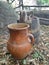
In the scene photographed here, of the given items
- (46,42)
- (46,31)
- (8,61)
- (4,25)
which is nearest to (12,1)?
(4,25)

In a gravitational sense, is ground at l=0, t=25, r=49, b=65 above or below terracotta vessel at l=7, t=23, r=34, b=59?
below

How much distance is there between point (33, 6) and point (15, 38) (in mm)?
2716

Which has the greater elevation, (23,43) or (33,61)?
(23,43)

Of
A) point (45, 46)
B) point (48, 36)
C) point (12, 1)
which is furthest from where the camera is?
point (12, 1)

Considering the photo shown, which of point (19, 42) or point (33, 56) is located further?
point (33, 56)

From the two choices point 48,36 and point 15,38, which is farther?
point 48,36

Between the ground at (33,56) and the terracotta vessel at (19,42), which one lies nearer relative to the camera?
the terracotta vessel at (19,42)

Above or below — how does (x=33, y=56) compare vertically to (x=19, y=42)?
below

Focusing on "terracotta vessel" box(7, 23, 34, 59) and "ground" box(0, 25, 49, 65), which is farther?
"ground" box(0, 25, 49, 65)

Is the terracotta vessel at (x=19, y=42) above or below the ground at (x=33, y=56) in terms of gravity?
above

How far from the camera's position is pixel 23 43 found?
1.92 metres

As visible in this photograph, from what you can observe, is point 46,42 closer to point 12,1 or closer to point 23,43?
point 23,43

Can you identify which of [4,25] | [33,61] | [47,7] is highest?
[47,7]

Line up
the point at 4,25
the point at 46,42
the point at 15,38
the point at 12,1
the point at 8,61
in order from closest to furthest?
the point at 15,38 → the point at 8,61 → the point at 46,42 → the point at 4,25 → the point at 12,1
